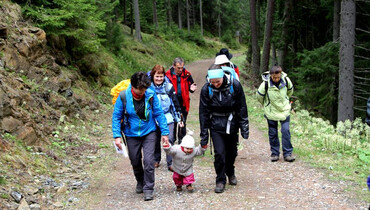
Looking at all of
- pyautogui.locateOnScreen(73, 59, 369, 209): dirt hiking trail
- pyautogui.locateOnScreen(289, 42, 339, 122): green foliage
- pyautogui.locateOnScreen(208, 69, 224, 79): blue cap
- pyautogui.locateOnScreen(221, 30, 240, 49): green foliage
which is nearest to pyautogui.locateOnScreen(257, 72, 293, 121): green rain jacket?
pyautogui.locateOnScreen(73, 59, 369, 209): dirt hiking trail

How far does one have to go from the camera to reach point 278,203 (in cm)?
543

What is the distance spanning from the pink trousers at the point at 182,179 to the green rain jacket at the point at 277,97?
2.51m

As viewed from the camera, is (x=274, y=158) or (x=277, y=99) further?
(x=274, y=158)

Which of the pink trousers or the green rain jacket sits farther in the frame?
the green rain jacket

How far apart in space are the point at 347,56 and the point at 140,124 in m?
9.01

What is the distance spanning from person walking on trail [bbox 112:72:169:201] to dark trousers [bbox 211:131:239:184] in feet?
2.72

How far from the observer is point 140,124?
5652 mm

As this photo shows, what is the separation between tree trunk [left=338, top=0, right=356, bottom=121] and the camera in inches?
462

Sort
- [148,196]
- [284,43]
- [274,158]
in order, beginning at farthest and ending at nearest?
[284,43]
[274,158]
[148,196]

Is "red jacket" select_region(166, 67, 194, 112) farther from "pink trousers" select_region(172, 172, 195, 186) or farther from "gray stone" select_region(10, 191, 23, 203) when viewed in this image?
"gray stone" select_region(10, 191, 23, 203)

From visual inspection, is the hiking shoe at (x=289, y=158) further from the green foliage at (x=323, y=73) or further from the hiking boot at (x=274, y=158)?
the green foliage at (x=323, y=73)

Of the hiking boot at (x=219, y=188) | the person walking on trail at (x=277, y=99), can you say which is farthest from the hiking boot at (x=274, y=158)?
the hiking boot at (x=219, y=188)

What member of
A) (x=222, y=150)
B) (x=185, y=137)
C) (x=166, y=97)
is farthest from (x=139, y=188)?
(x=166, y=97)

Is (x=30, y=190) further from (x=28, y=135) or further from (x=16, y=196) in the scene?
(x=28, y=135)
